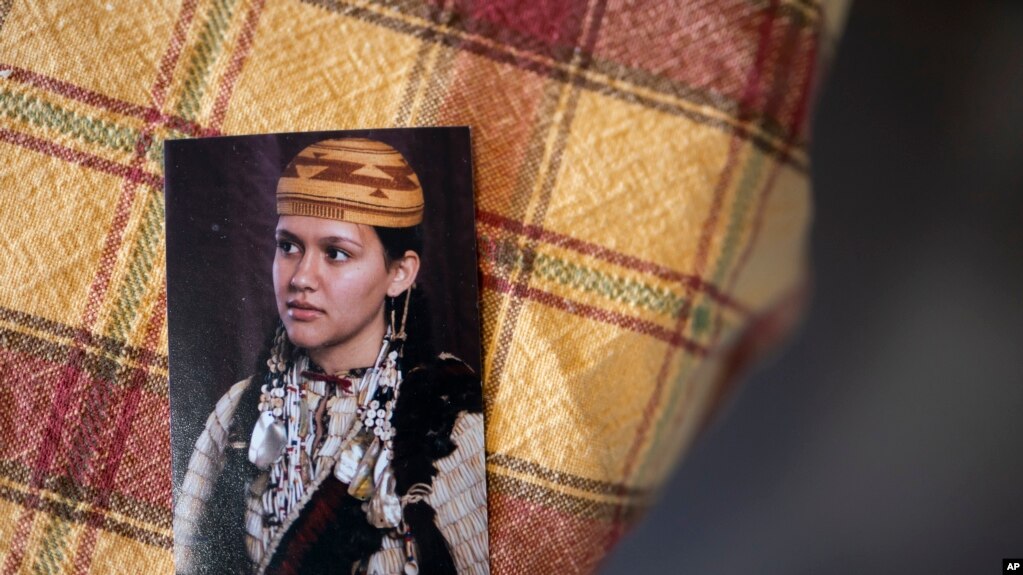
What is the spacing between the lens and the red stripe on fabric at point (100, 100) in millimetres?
358

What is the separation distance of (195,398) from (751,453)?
383mm

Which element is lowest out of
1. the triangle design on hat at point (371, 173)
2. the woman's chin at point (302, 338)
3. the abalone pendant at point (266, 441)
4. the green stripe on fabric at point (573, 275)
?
the abalone pendant at point (266, 441)

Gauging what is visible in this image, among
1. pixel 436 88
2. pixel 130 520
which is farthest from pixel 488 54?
pixel 130 520

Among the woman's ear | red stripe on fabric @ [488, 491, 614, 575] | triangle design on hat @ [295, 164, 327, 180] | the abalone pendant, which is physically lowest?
red stripe on fabric @ [488, 491, 614, 575]

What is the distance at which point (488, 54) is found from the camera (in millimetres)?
362

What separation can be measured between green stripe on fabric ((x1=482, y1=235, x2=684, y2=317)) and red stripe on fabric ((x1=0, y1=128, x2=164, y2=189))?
7.2 inches

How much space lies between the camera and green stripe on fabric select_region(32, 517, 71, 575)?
0.35 meters

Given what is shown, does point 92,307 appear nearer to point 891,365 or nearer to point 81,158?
point 81,158

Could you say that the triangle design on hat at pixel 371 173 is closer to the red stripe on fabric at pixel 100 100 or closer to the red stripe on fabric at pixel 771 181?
the red stripe on fabric at pixel 100 100

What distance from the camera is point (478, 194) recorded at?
1.17 ft

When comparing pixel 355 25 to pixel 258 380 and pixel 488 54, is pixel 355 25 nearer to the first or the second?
pixel 488 54

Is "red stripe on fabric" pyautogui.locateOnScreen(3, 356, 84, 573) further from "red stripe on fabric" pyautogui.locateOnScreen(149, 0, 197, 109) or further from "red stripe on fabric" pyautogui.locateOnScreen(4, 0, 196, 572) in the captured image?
"red stripe on fabric" pyautogui.locateOnScreen(149, 0, 197, 109)

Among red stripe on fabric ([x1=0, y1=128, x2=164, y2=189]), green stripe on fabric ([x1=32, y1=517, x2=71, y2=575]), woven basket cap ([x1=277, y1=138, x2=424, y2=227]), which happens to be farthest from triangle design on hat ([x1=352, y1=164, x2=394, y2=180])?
green stripe on fabric ([x1=32, y1=517, x2=71, y2=575])

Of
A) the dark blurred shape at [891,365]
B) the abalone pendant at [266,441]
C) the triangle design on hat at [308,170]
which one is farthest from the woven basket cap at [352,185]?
the dark blurred shape at [891,365]
